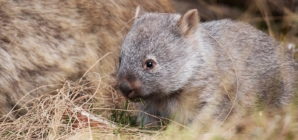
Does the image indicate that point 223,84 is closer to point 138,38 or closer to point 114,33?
point 138,38

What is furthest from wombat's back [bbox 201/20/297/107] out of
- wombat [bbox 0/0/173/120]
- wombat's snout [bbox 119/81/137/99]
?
wombat [bbox 0/0/173/120]

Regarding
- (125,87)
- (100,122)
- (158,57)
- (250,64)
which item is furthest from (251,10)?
(125,87)

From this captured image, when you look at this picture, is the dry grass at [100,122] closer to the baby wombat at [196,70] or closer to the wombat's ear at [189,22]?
the baby wombat at [196,70]

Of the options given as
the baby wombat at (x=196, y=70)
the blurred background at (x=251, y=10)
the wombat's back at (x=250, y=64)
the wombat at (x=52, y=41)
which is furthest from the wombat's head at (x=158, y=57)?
the blurred background at (x=251, y=10)

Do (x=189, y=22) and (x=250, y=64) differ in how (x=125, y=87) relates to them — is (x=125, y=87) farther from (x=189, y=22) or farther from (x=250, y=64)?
(x=250, y=64)

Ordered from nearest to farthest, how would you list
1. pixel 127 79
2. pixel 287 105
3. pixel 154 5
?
pixel 127 79 < pixel 287 105 < pixel 154 5

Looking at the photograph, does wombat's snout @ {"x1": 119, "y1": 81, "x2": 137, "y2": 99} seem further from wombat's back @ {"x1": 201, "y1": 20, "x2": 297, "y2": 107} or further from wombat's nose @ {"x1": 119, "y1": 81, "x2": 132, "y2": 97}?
wombat's back @ {"x1": 201, "y1": 20, "x2": 297, "y2": 107}

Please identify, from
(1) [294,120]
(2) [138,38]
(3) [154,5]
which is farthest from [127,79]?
(3) [154,5]
